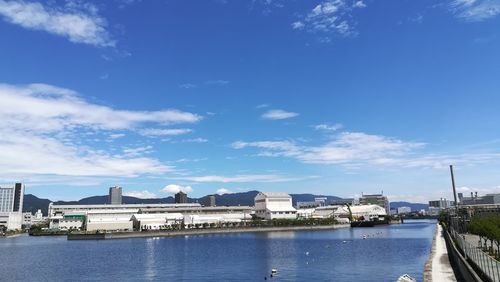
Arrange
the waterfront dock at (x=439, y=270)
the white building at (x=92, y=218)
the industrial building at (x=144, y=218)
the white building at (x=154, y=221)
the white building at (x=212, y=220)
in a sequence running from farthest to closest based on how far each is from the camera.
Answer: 1. the white building at (x=212, y=220)
2. the white building at (x=154, y=221)
3. the industrial building at (x=144, y=218)
4. the white building at (x=92, y=218)
5. the waterfront dock at (x=439, y=270)

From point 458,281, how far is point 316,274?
13.8 metres

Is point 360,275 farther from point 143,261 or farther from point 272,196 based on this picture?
point 272,196

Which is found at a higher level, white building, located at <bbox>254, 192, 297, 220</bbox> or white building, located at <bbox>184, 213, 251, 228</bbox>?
white building, located at <bbox>254, 192, 297, 220</bbox>

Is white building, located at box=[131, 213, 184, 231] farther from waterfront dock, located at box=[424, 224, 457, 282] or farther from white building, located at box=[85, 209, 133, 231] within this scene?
waterfront dock, located at box=[424, 224, 457, 282]

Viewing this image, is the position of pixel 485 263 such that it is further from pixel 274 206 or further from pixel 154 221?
pixel 274 206

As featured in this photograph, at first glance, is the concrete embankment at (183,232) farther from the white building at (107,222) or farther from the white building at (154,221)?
the white building at (107,222)

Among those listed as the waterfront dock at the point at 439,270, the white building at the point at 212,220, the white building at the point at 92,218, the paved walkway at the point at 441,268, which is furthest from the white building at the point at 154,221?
the waterfront dock at the point at 439,270

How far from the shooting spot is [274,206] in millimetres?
186375

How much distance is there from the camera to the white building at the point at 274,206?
598ft

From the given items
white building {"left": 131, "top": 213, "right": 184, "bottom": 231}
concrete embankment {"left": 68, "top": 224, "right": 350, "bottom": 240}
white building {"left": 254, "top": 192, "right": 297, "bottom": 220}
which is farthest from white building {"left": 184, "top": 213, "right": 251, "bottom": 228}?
concrete embankment {"left": 68, "top": 224, "right": 350, "bottom": 240}

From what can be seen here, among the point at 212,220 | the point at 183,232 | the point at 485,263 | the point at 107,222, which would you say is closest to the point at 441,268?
the point at 485,263

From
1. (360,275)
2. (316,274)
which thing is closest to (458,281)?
(360,275)

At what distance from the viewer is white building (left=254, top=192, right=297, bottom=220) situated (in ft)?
598

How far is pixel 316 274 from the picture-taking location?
4175cm
